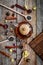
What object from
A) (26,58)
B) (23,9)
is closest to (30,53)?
(26,58)

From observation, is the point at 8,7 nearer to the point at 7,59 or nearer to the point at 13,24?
the point at 13,24

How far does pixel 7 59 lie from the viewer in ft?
10.1

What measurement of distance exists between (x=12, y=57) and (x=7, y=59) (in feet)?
0.21

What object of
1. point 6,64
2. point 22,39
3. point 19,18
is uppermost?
point 19,18

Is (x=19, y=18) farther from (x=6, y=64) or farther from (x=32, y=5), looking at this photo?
(x=6, y=64)

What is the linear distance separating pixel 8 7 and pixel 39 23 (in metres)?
0.42

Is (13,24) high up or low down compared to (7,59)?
up

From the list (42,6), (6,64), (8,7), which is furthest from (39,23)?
(6,64)

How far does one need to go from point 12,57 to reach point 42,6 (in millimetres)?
704

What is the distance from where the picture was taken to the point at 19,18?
3.09 m

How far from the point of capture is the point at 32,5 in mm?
3107

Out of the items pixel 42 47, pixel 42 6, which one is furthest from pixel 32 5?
pixel 42 47

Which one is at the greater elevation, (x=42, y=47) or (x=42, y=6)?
(x=42, y=6)

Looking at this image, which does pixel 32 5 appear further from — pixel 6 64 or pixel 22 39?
pixel 6 64
